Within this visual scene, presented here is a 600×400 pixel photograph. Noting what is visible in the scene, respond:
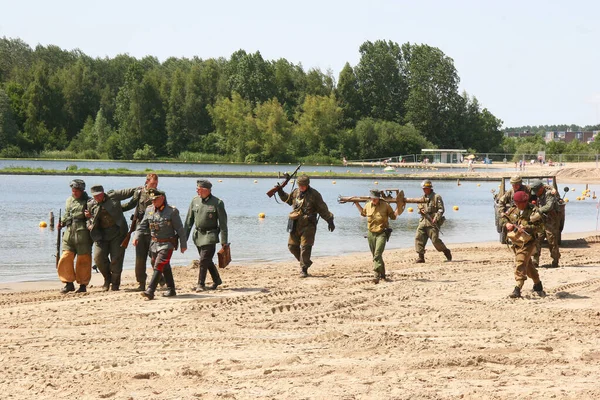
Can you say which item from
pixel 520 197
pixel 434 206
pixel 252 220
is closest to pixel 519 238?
pixel 520 197

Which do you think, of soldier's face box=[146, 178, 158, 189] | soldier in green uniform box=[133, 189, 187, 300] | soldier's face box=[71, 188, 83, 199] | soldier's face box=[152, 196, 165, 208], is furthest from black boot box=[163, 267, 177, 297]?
soldier's face box=[71, 188, 83, 199]

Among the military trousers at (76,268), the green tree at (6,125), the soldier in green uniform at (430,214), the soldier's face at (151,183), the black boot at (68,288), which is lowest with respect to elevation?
the black boot at (68,288)

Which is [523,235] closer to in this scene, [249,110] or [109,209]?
[109,209]

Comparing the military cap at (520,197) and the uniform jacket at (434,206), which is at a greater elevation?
the military cap at (520,197)

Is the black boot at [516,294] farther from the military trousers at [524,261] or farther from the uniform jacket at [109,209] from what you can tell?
the uniform jacket at [109,209]

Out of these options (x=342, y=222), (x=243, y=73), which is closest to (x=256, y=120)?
Result: (x=243, y=73)

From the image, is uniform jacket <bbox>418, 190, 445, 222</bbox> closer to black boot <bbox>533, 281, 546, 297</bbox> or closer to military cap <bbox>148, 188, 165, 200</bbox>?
black boot <bbox>533, 281, 546, 297</bbox>

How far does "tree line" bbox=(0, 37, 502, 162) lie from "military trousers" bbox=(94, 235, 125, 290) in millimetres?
90317

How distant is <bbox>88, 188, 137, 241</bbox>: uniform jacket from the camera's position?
1373 cm

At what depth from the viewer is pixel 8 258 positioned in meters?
21.7

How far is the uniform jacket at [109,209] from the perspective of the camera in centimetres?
1373

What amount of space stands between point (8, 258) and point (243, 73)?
95624mm

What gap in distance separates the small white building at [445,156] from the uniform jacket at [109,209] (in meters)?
89.9

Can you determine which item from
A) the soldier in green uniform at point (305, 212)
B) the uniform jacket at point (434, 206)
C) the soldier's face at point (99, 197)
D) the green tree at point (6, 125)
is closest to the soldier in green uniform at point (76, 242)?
the soldier's face at point (99, 197)
